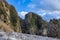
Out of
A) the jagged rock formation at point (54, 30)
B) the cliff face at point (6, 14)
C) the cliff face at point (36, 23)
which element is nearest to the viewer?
the jagged rock formation at point (54, 30)

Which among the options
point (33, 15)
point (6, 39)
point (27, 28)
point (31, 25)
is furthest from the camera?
point (33, 15)

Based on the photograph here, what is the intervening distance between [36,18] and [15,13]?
198 feet

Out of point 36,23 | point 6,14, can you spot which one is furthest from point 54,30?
point 36,23

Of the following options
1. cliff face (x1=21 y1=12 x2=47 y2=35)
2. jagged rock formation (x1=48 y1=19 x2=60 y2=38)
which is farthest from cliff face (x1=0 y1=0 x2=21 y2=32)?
cliff face (x1=21 y1=12 x2=47 y2=35)

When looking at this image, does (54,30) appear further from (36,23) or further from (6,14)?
(36,23)

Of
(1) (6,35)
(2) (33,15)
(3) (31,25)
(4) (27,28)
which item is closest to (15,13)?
(4) (27,28)

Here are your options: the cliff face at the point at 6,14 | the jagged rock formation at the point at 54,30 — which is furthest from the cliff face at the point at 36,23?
the jagged rock formation at the point at 54,30

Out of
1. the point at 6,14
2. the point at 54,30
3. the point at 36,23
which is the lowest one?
the point at 54,30

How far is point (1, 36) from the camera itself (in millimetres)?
4859

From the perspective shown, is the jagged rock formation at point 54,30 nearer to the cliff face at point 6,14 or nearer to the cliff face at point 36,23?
the cliff face at point 6,14

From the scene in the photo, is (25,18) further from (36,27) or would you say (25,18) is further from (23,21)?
(36,27)

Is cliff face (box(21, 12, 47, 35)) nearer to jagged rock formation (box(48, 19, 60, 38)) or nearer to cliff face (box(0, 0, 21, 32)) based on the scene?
cliff face (box(0, 0, 21, 32))

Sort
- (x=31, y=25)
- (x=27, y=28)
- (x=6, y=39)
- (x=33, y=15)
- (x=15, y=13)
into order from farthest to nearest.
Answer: (x=33, y=15) → (x=31, y=25) → (x=27, y=28) → (x=15, y=13) → (x=6, y=39)

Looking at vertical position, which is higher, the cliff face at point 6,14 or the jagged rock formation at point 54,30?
the cliff face at point 6,14
